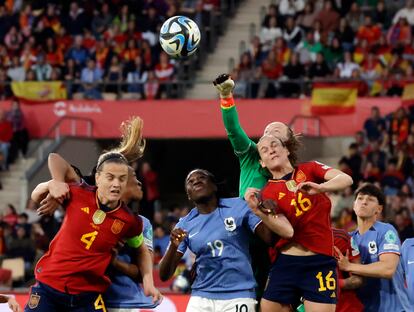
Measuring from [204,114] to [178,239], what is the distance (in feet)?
46.4


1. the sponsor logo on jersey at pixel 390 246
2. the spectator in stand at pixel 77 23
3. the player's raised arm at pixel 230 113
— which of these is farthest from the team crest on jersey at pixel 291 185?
the spectator in stand at pixel 77 23

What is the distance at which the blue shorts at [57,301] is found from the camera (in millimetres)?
8594

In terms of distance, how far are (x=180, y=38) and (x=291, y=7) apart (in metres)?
14.5

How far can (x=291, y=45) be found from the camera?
2406cm

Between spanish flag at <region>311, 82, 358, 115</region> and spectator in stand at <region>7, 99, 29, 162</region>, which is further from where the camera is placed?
spectator in stand at <region>7, 99, 29, 162</region>

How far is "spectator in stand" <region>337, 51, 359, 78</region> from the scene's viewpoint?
22.7 metres

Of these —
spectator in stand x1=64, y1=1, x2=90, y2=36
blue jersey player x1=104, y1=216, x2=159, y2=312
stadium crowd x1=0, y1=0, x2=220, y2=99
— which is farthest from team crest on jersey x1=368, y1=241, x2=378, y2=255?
spectator in stand x1=64, y1=1, x2=90, y2=36

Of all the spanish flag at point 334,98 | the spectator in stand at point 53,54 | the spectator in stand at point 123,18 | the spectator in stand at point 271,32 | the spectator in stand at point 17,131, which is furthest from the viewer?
the spectator in stand at point 123,18

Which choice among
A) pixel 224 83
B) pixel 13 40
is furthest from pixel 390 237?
pixel 13 40

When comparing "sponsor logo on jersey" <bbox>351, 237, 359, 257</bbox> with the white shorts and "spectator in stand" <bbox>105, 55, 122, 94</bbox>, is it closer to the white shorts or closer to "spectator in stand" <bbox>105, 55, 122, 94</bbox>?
the white shorts

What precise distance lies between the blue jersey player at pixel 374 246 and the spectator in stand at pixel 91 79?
14.6 meters

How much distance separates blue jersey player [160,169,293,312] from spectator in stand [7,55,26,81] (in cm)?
1643

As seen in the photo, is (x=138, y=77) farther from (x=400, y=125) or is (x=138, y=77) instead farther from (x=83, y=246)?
(x=83, y=246)

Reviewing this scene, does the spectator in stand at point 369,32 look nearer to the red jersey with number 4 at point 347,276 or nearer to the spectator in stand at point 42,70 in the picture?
the spectator in stand at point 42,70
